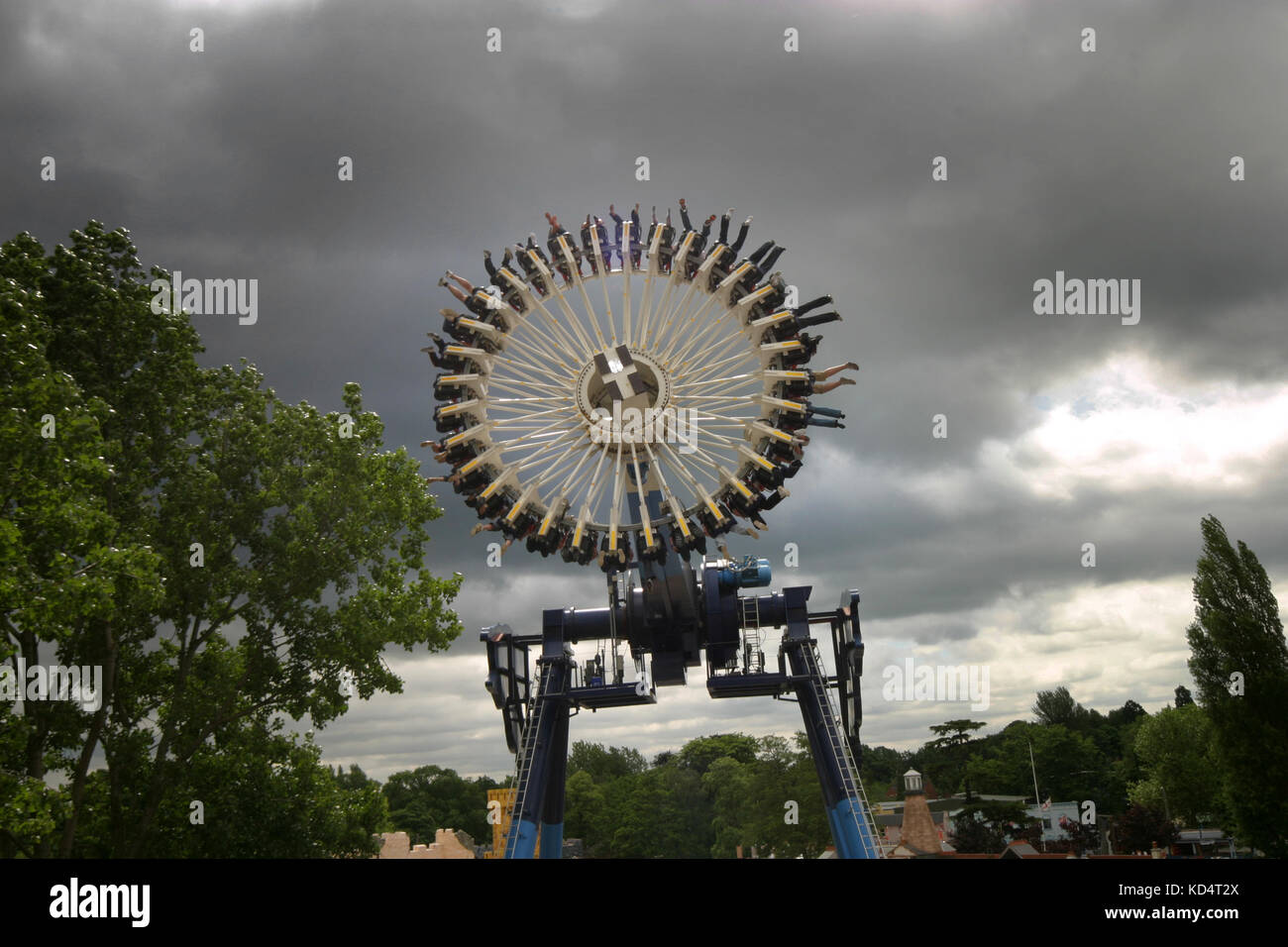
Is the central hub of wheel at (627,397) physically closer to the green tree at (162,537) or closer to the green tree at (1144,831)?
the green tree at (162,537)

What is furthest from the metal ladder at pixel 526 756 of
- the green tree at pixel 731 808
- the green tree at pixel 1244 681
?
the green tree at pixel 731 808

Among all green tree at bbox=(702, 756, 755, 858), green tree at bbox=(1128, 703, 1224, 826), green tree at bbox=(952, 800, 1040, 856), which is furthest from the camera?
green tree at bbox=(702, 756, 755, 858)

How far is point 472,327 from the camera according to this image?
2462 centimetres

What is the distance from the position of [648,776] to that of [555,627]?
56322 mm

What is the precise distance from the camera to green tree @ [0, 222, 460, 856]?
20031 mm

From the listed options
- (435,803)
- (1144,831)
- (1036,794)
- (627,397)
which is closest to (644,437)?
(627,397)

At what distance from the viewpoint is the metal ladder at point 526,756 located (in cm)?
2416

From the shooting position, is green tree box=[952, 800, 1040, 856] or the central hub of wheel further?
green tree box=[952, 800, 1040, 856]

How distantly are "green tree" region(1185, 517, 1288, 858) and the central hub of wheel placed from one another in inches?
1154

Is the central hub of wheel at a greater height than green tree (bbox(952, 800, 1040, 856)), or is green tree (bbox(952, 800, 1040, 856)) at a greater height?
the central hub of wheel

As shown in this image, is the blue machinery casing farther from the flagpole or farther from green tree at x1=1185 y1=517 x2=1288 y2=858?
the flagpole

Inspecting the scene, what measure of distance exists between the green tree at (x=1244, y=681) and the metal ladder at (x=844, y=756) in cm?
2111

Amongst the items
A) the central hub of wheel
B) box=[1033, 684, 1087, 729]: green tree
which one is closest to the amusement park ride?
the central hub of wheel
